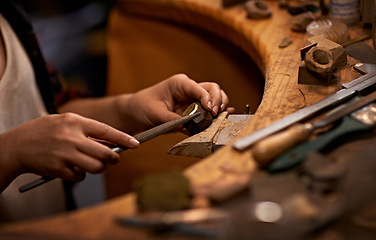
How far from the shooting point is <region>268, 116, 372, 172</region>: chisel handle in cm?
65

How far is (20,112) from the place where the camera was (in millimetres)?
1272

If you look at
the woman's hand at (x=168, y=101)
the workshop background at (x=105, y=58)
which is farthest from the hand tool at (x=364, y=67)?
the workshop background at (x=105, y=58)

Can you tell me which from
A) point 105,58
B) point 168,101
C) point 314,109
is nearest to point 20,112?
point 168,101

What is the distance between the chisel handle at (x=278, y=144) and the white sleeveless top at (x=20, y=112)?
78cm

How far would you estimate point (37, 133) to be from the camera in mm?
885

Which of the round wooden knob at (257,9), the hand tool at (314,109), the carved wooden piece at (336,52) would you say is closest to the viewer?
the hand tool at (314,109)

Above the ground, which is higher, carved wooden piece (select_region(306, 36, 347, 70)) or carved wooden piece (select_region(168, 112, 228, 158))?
carved wooden piece (select_region(306, 36, 347, 70))

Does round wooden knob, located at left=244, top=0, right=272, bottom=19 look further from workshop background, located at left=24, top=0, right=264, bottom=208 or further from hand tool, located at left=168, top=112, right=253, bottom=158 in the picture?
hand tool, located at left=168, top=112, right=253, bottom=158

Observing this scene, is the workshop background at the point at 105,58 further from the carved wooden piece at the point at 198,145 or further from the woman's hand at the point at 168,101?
the carved wooden piece at the point at 198,145

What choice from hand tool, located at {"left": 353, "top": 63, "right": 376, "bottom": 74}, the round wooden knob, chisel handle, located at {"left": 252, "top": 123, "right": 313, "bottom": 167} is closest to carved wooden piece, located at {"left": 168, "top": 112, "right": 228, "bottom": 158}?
chisel handle, located at {"left": 252, "top": 123, "right": 313, "bottom": 167}

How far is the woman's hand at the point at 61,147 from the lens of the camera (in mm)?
849

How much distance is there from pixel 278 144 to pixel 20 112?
2.90 feet

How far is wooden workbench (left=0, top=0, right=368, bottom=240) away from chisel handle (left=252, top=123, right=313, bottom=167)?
3 centimetres

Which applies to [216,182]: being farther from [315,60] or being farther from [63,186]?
[63,186]
